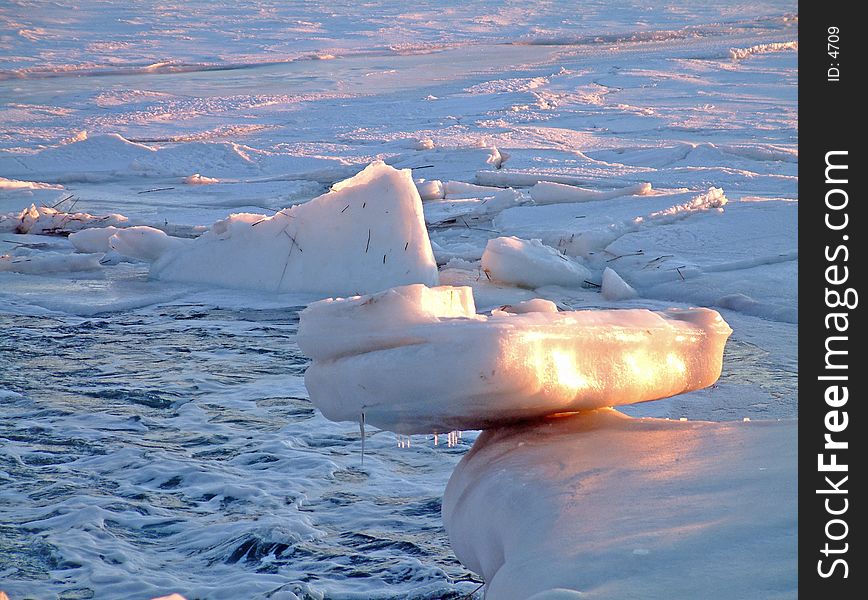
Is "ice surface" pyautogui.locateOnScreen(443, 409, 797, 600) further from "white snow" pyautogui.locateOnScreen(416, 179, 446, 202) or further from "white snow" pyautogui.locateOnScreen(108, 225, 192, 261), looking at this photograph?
"white snow" pyautogui.locateOnScreen(416, 179, 446, 202)

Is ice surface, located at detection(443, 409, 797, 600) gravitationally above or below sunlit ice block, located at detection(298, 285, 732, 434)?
below

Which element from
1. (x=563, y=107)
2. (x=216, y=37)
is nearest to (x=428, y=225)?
(x=563, y=107)

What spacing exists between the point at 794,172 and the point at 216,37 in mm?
15664

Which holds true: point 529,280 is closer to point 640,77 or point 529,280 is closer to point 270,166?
point 270,166

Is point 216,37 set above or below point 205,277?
Answer: above

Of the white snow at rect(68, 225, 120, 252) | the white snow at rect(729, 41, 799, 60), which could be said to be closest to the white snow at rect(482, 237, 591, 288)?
the white snow at rect(68, 225, 120, 252)

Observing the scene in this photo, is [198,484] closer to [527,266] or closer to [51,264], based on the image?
[527,266]

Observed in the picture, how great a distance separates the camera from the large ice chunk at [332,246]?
5.61 metres

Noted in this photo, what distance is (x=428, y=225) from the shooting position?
7438 millimetres
